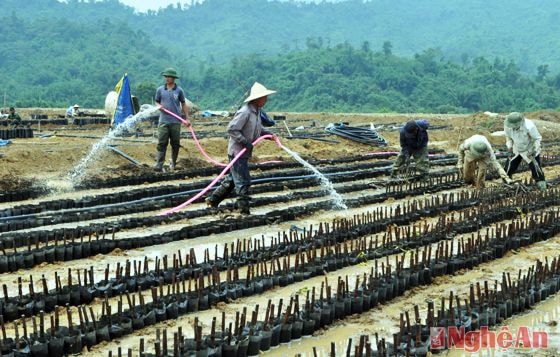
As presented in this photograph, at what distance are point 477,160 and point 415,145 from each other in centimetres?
111

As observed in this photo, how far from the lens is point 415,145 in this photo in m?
12.1

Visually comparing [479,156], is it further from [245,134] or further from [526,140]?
[245,134]

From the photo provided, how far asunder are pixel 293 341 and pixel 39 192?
6.13 m

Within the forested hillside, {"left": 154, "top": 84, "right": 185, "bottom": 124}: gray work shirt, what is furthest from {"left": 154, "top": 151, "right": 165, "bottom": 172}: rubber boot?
the forested hillside

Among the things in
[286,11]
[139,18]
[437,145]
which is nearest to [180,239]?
[437,145]

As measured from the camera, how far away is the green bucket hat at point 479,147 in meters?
10.8

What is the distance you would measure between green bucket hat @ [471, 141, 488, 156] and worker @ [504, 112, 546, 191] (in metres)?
0.42

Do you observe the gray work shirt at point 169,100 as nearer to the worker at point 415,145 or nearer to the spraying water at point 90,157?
the spraying water at point 90,157

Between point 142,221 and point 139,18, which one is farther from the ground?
point 139,18

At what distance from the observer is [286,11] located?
98750mm

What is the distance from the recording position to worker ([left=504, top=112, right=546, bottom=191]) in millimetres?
10820

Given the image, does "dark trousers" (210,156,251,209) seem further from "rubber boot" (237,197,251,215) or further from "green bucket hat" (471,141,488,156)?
"green bucket hat" (471,141,488,156)

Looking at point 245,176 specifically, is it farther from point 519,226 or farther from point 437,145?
point 437,145

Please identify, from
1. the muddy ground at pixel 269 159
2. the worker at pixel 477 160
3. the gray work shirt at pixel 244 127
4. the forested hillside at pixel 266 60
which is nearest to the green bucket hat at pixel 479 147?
the worker at pixel 477 160
